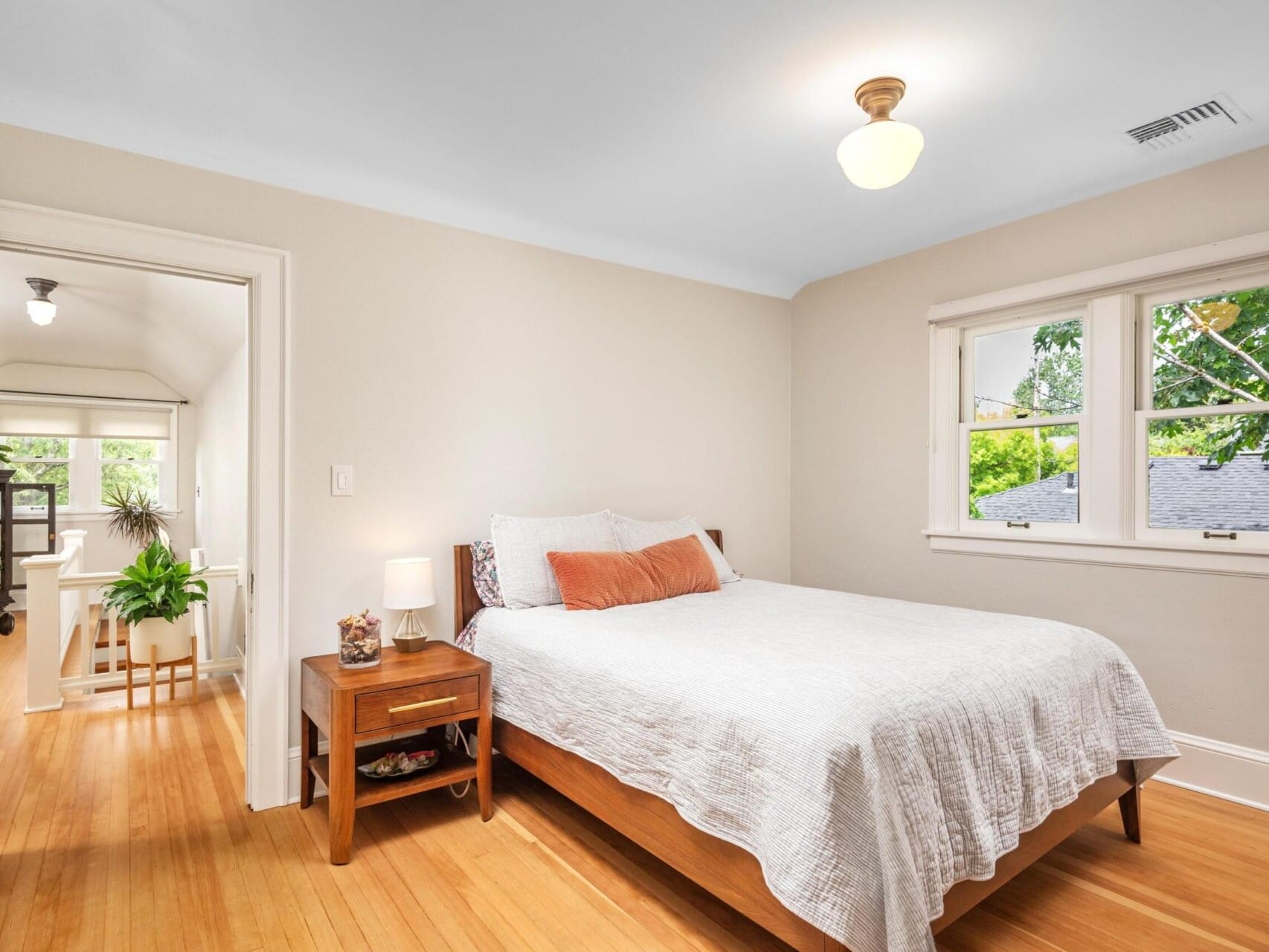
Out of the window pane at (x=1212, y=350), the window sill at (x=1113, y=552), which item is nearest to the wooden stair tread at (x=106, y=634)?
the window sill at (x=1113, y=552)

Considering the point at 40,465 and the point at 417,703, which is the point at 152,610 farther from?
the point at 40,465

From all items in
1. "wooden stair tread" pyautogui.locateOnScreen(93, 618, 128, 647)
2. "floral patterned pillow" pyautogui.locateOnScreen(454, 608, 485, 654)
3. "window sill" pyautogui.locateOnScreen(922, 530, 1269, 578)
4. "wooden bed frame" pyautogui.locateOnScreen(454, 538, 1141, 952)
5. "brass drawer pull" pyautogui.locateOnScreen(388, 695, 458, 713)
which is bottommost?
"wooden stair tread" pyautogui.locateOnScreen(93, 618, 128, 647)

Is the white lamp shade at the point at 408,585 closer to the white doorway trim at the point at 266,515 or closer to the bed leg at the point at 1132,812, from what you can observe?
the white doorway trim at the point at 266,515

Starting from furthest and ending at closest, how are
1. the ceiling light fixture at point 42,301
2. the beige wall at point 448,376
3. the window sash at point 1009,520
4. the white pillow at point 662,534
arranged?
the ceiling light fixture at point 42,301, the white pillow at point 662,534, the window sash at point 1009,520, the beige wall at point 448,376

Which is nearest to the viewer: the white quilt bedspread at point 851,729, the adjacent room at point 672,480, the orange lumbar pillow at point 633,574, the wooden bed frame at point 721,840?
the white quilt bedspread at point 851,729

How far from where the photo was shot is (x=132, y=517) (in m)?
7.17

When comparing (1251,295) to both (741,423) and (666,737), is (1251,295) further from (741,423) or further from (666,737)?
(666,737)

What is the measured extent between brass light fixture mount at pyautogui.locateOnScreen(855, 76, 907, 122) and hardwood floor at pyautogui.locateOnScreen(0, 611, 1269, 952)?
7.70 feet

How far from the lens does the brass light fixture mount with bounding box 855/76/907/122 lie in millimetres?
2156

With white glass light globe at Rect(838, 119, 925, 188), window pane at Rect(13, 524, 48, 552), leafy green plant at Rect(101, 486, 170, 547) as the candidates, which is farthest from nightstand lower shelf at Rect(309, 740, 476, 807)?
window pane at Rect(13, 524, 48, 552)

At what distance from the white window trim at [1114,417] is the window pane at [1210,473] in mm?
46

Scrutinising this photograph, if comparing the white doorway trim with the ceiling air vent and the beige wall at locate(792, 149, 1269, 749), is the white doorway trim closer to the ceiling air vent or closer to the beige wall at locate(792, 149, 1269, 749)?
the beige wall at locate(792, 149, 1269, 749)

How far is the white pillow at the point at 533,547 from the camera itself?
2.95 m

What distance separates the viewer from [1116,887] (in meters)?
2.12
